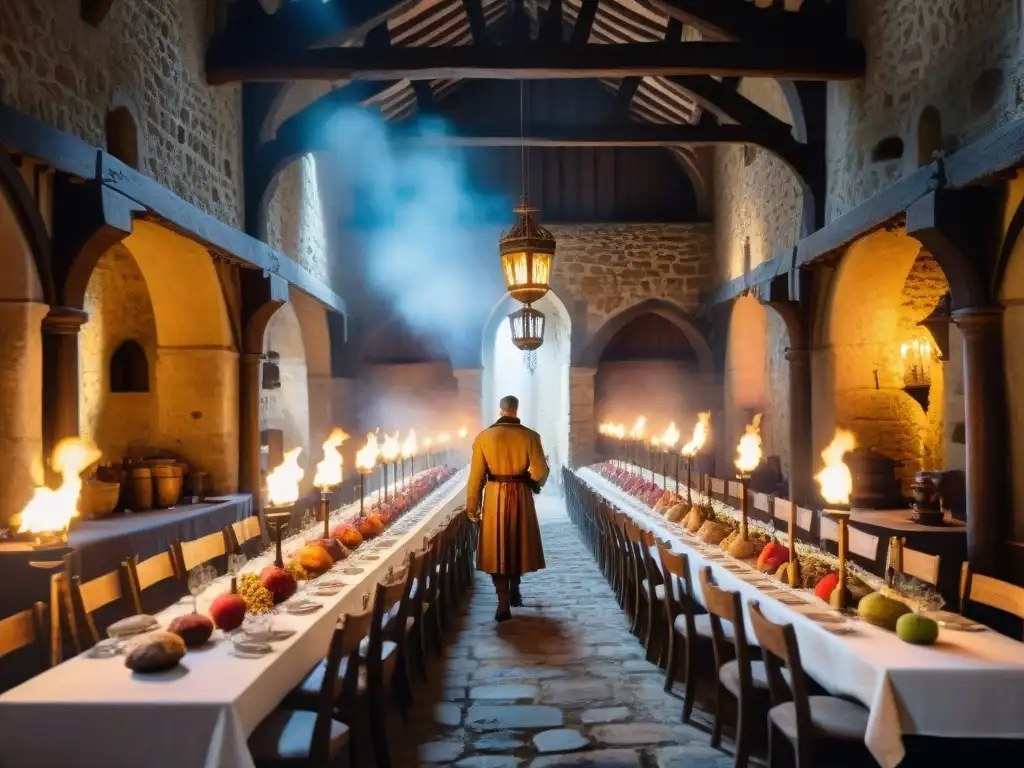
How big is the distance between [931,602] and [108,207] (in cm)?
509

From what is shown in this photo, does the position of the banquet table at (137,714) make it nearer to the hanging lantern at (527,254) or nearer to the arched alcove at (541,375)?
the hanging lantern at (527,254)

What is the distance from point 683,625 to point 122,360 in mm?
6669

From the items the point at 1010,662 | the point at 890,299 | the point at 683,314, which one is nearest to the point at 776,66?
the point at 890,299

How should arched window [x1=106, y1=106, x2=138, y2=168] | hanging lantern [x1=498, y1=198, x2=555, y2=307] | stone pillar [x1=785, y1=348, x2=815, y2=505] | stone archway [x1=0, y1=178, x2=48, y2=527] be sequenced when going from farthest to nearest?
stone pillar [x1=785, y1=348, x2=815, y2=505]
hanging lantern [x1=498, y1=198, x2=555, y2=307]
arched window [x1=106, y1=106, x2=138, y2=168]
stone archway [x1=0, y1=178, x2=48, y2=527]

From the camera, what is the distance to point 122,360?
906 centimetres

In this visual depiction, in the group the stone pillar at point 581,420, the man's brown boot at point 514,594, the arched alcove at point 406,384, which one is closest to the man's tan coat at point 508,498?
the man's brown boot at point 514,594

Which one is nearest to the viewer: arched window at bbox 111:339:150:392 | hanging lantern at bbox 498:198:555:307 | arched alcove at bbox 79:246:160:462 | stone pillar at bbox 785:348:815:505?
hanging lantern at bbox 498:198:555:307

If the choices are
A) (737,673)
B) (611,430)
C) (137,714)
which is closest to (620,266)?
(611,430)

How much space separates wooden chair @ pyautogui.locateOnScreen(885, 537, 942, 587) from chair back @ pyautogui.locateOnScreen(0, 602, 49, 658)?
374 centimetres

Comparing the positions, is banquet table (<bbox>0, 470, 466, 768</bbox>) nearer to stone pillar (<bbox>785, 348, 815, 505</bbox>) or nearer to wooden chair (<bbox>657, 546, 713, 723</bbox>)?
wooden chair (<bbox>657, 546, 713, 723</bbox>)

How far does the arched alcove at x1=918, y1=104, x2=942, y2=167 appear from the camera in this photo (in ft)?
22.1

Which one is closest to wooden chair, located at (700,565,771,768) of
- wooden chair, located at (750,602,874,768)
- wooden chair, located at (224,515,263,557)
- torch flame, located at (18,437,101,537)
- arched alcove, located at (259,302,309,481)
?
wooden chair, located at (750,602,874,768)

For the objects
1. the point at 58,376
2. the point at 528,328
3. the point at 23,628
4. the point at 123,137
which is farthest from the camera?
the point at 528,328

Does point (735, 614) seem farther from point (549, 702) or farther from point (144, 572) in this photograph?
point (144, 572)
